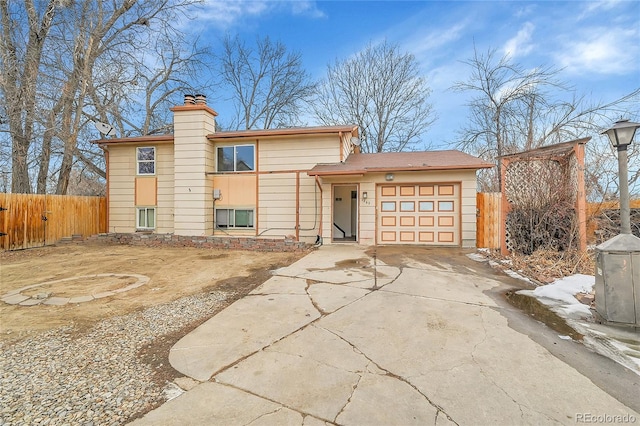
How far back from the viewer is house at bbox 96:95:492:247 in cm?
927

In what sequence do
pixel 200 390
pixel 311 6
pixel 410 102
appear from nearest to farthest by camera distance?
1. pixel 200 390
2. pixel 311 6
3. pixel 410 102

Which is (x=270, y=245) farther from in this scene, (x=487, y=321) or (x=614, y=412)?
(x=614, y=412)

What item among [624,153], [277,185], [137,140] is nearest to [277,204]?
[277,185]

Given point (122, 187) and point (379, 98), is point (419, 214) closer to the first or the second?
point (122, 187)

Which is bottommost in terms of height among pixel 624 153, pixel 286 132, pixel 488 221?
pixel 488 221

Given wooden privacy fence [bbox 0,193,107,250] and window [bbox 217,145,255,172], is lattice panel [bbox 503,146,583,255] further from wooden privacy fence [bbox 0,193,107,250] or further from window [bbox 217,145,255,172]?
wooden privacy fence [bbox 0,193,107,250]

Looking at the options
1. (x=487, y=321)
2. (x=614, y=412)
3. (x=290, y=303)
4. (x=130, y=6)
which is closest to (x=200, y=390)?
(x=290, y=303)

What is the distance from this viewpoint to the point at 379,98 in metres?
19.3

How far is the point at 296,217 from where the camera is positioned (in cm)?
1017

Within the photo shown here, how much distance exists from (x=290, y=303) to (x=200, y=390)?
199 cm

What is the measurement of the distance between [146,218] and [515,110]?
17.7 metres

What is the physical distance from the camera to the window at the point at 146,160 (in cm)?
1127

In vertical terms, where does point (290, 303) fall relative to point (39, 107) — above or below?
below

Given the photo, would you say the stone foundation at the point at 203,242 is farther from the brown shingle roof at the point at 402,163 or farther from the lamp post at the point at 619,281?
the lamp post at the point at 619,281
